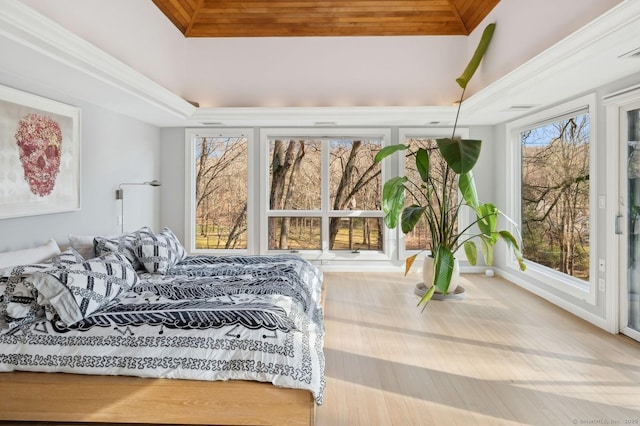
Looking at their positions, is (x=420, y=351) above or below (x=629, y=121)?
below

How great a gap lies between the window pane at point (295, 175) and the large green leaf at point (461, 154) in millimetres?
2461

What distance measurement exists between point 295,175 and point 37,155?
128 inches

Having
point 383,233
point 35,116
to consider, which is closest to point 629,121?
point 383,233

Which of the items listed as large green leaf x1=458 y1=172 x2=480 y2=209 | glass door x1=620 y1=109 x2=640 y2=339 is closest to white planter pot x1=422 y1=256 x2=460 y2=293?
large green leaf x1=458 y1=172 x2=480 y2=209

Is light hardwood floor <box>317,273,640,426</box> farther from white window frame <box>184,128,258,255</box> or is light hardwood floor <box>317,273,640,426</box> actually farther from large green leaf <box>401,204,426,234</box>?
white window frame <box>184,128,258,255</box>

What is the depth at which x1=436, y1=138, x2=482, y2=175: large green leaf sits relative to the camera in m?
3.46

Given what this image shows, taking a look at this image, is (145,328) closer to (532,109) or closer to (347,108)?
(347,108)

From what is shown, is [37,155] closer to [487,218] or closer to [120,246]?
[120,246]

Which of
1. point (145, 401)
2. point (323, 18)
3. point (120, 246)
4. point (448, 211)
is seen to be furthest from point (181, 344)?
point (323, 18)

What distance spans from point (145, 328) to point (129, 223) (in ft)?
9.69

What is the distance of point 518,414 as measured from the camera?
2160 mm

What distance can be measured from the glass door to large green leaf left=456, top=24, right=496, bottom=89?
155cm

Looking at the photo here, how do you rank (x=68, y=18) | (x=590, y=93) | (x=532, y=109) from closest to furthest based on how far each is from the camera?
(x=68, y=18)
(x=590, y=93)
(x=532, y=109)

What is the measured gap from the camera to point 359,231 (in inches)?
228
